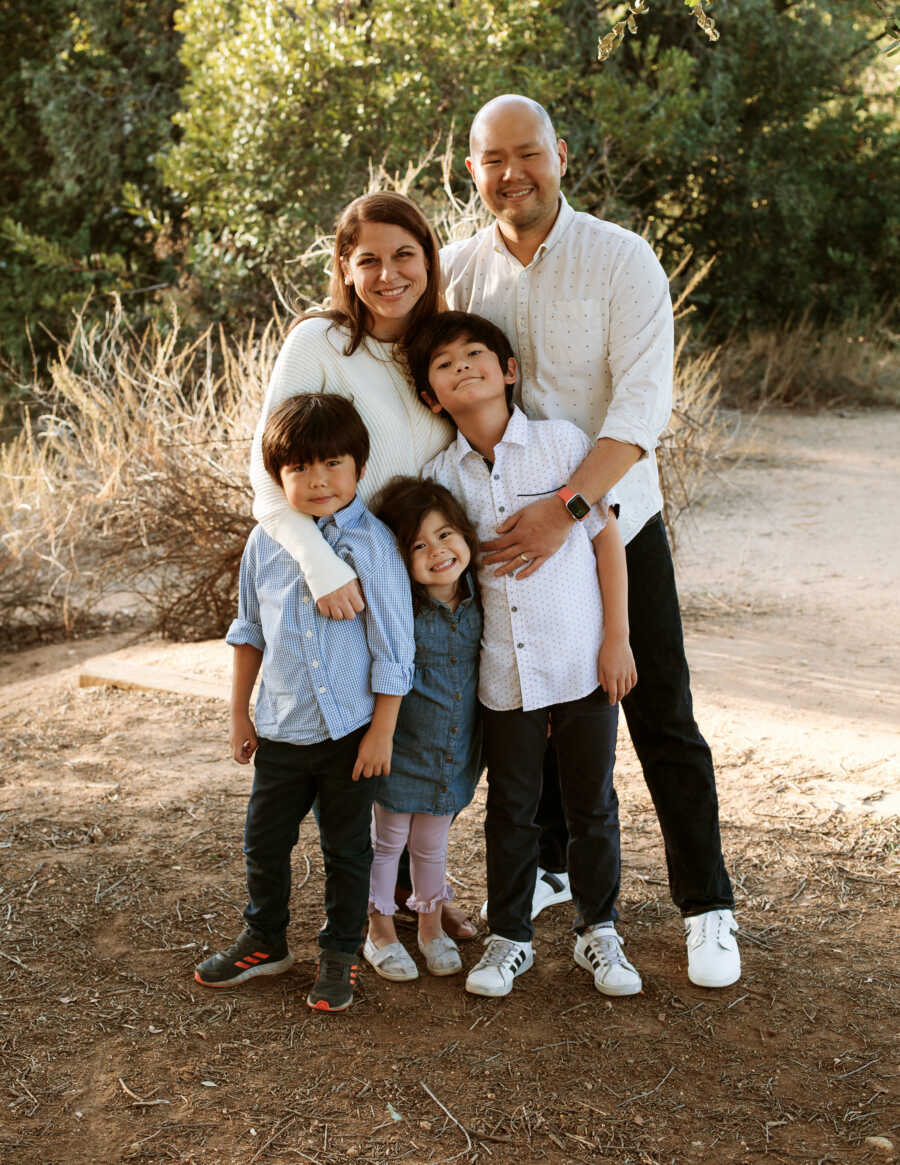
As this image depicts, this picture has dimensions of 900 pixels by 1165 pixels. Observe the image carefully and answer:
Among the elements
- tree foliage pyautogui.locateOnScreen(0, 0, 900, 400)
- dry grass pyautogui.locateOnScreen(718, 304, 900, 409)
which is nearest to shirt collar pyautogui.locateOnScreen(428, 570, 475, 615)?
tree foliage pyautogui.locateOnScreen(0, 0, 900, 400)

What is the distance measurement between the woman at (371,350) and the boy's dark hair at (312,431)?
0.07 metres

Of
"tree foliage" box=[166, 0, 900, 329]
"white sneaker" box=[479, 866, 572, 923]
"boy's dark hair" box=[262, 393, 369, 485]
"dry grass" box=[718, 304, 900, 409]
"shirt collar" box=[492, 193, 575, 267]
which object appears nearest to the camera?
"boy's dark hair" box=[262, 393, 369, 485]

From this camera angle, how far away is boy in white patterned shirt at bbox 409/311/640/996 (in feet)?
8.26

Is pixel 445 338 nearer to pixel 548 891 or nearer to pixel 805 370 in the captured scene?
pixel 548 891

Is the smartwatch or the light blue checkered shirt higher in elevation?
the smartwatch

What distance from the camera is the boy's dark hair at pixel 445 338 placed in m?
2.50

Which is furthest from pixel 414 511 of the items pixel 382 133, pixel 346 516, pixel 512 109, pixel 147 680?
pixel 382 133

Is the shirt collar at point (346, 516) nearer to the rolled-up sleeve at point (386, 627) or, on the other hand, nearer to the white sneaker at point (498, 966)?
the rolled-up sleeve at point (386, 627)

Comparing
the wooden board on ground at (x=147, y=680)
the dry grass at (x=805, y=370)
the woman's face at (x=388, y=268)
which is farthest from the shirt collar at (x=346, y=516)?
the dry grass at (x=805, y=370)

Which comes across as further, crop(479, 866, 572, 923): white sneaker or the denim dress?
crop(479, 866, 572, 923): white sneaker

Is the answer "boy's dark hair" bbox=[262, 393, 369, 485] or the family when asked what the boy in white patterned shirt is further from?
"boy's dark hair" bbox=[262, 393, 369, 485]

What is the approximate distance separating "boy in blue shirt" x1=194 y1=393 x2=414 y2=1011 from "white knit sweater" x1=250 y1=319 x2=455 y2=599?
2.0 inches

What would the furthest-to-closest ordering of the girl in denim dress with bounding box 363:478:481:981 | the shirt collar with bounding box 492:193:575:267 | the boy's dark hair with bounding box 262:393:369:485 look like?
the shirt collar with bounding box 492:193:575:267, the girl in denim dress with bounding box 363:478:481:981, the boy's dark hair with bounding box 262:393:369:485

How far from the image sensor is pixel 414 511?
8.17 ft
